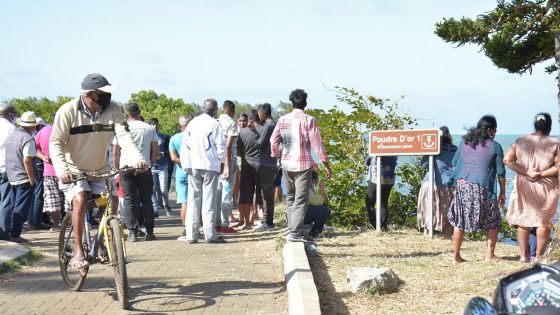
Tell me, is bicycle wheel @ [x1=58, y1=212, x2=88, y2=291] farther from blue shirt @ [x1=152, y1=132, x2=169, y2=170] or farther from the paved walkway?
blue shirt @ [x1=152, y1=132, x2=169, y2=170]

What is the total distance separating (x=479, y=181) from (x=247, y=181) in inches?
190

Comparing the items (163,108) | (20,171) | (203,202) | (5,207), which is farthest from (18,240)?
(163,108)

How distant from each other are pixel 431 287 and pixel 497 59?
2321mm

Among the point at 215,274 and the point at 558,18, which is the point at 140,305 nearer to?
the point at 215,274

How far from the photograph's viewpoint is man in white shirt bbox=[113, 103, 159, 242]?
11352 mm

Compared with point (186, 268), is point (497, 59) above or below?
above

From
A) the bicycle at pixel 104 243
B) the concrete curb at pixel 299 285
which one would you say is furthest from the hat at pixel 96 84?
the concrete curb at pixel 299 285

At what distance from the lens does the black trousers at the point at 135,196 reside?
11.3 m

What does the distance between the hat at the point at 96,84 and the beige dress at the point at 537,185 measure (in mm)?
4782

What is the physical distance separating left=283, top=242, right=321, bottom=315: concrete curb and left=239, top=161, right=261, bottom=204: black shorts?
369 centimetres

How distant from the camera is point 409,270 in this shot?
8.59 m

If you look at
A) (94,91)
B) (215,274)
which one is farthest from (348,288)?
(94,91)

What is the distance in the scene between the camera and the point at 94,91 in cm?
697

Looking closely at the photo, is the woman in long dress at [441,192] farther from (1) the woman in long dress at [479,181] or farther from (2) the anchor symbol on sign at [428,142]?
(1) the woman in long dress at [479,181]
